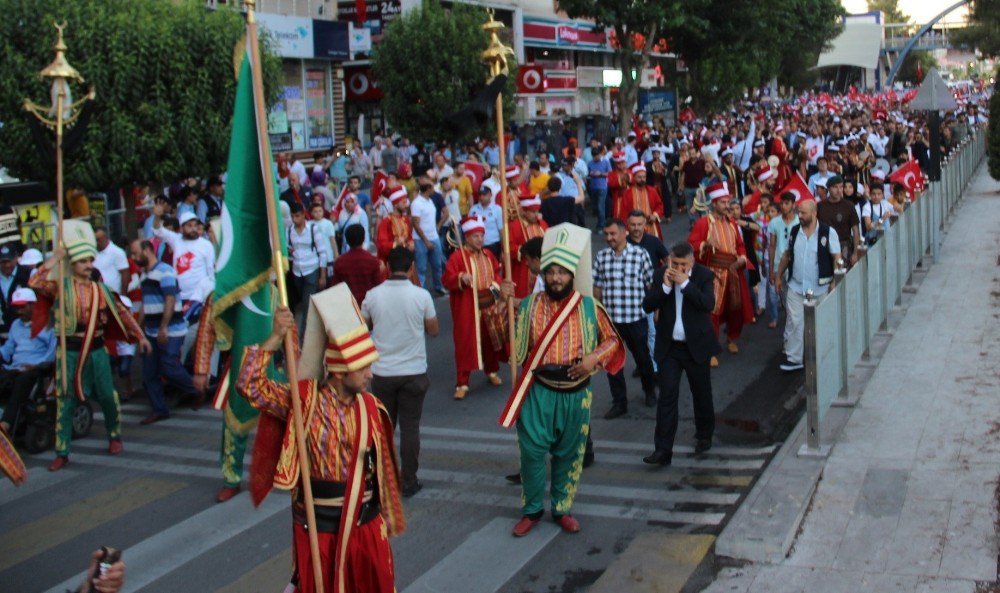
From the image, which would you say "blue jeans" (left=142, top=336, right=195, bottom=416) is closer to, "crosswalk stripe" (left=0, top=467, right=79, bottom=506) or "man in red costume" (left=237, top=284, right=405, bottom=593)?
"crosswalk stripe" (left=0, top=467, right=79, bottom=506)

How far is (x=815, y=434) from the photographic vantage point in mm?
9391

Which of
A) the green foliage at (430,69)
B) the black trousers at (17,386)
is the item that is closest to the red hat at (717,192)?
the black trousers at (17,386)

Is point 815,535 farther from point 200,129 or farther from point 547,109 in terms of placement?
point 547,109

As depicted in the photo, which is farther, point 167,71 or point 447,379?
point 167,71

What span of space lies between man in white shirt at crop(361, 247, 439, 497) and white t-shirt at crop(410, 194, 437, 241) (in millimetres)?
8751

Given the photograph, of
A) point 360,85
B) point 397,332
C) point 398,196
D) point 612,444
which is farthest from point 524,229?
point 360,85

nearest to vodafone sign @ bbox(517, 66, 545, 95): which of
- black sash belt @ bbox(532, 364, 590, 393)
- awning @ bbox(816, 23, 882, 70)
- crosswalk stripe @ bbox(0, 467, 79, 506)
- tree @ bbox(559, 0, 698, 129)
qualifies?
tree @ bbox(559, 0, 698, 129)

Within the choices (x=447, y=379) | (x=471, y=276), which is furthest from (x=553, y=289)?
(x=447, y=379)

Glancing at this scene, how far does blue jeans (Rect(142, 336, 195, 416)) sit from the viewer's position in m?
11.9

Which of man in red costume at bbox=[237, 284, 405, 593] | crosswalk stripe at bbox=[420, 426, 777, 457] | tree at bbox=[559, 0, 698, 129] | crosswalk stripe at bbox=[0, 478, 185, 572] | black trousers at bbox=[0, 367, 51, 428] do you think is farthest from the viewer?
tree at bbox=[559, 0, 698, 129]

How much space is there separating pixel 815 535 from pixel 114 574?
467 centimetres

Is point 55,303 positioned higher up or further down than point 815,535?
higher up

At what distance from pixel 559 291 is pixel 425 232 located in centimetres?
995

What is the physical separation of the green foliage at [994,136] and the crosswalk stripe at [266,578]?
17936 millimetres
